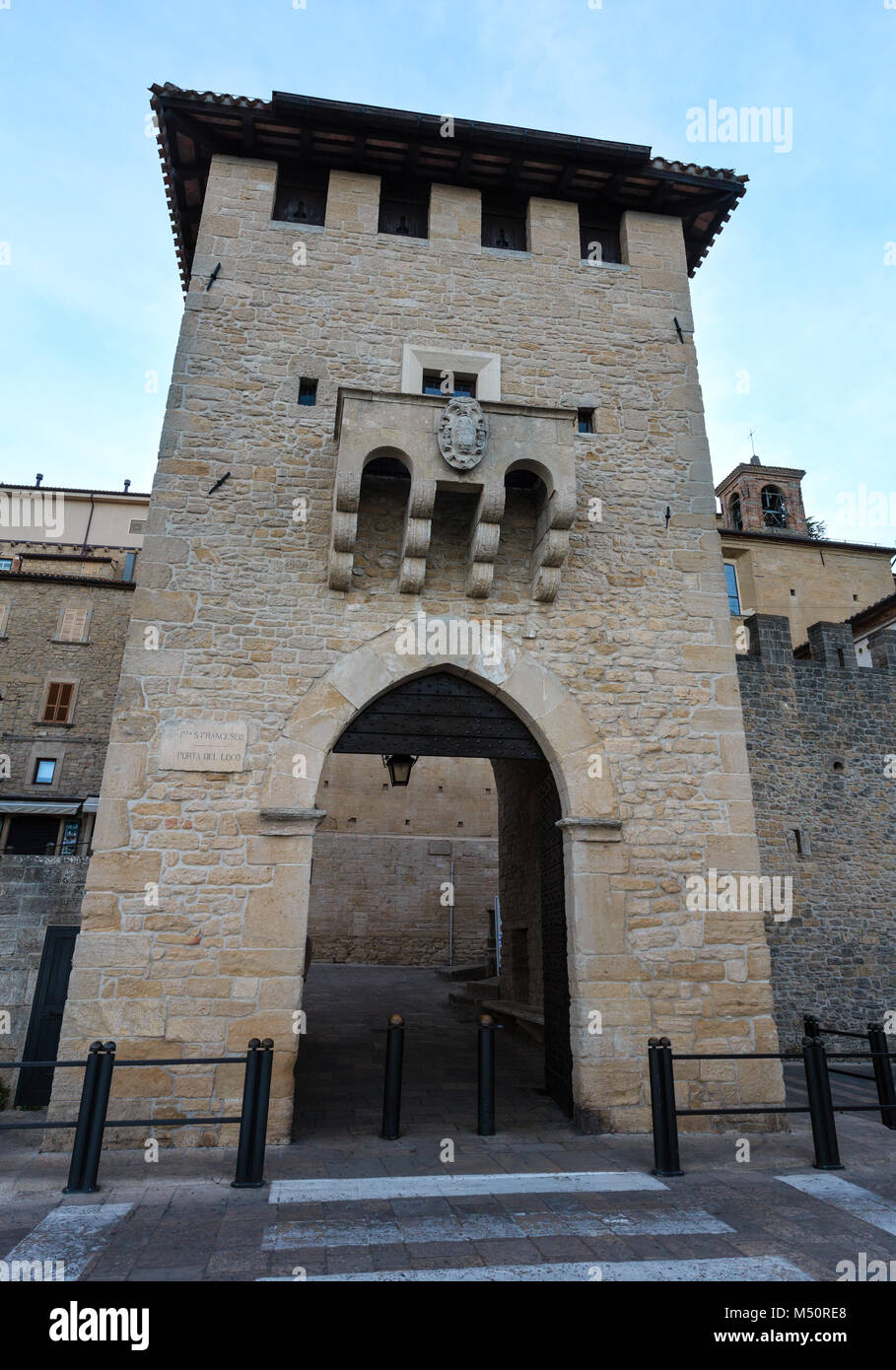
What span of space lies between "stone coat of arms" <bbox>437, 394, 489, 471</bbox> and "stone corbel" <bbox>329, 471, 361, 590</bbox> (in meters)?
0.89

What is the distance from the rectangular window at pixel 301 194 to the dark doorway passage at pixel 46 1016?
818 centimetres

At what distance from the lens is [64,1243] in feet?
12.4

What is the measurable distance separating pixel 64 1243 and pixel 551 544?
6.16m

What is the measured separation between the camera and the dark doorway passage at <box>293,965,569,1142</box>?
6.44 m

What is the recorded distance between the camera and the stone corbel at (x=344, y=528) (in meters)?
6.67

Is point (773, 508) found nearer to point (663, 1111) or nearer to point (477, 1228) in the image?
point (663, 1111)

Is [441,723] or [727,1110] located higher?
[441,723]

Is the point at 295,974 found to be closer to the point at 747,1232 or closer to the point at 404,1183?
the point at 404,1183

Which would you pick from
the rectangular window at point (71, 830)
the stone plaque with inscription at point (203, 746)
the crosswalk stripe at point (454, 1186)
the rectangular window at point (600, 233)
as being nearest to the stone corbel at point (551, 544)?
the stone plaque with inscription at point (203, 746)

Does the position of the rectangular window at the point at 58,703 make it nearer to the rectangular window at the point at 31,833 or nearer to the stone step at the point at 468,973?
the rectangular window at the point at 31,833

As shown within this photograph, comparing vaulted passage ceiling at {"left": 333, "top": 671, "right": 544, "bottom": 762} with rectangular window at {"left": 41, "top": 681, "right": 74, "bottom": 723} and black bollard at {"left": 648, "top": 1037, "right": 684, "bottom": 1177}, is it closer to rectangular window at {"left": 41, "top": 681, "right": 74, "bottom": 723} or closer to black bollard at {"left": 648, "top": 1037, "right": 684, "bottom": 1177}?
black bollard at {"left": 648, "top": 1037, "right": 684, "bottom": 1177}
